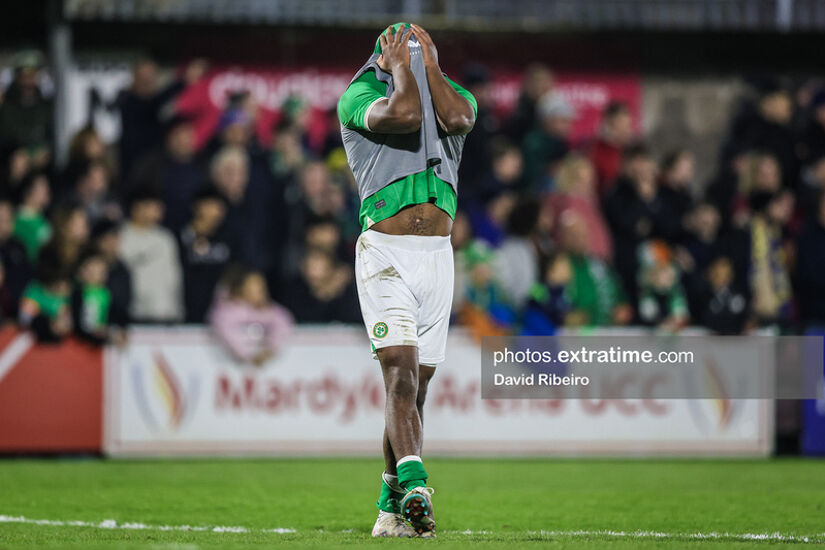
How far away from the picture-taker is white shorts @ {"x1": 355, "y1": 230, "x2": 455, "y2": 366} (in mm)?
6961

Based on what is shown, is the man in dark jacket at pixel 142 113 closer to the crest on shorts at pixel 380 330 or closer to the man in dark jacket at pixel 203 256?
the man in dark jacket at pixel 203 256

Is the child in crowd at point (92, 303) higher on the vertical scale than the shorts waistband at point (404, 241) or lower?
lower

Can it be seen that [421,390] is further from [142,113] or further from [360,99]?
[142,113]

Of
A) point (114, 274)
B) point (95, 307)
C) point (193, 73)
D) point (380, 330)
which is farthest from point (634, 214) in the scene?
point (380, 330)

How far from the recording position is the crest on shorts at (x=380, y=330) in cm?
694

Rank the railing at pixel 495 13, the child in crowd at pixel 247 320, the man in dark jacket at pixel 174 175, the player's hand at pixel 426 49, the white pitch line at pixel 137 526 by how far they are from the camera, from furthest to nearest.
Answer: the railing at pixel 495 13 < the man in dark jacket at pixel 174 175 < the child in crowd at pixel 247 320 < the white pitch line at pixel 137 526 < the player's hand at pixel 426 49

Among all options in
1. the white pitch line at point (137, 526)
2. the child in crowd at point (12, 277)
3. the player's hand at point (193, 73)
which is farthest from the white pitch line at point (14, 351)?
the white pitch line at point (137, 526)

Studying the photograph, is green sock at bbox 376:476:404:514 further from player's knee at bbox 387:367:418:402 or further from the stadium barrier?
the stadium barrier

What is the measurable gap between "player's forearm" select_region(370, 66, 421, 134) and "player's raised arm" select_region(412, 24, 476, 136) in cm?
19

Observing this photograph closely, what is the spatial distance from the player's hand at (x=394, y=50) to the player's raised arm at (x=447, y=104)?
0.14 meters

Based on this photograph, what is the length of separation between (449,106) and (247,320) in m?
6.64

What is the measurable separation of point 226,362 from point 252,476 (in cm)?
206

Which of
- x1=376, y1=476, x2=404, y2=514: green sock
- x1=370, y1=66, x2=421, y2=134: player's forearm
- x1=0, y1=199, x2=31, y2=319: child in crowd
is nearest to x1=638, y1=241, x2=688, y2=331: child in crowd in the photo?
x1=0, y1=199, x2=31, y2=319: child in crowd

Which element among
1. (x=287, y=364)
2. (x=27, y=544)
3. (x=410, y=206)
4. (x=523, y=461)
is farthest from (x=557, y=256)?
(x=27, y=544)
